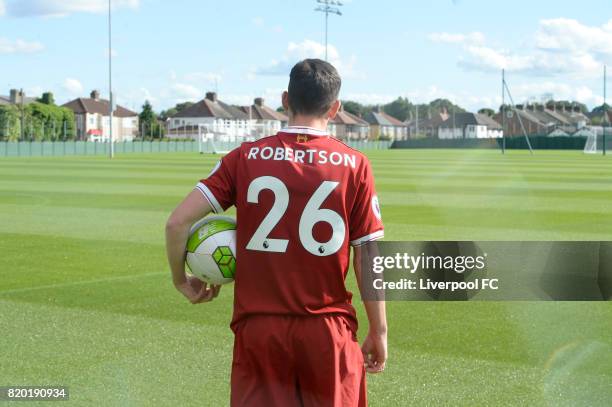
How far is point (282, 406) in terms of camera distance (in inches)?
131

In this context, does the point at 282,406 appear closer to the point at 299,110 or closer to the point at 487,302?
the point at 299,110

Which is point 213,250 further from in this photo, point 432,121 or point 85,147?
point 432,121

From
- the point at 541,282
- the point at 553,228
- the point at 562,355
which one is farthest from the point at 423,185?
the point at 562,355

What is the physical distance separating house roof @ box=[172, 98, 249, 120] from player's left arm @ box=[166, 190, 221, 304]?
133 m

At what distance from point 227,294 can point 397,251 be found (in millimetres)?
4125

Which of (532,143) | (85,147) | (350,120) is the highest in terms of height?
(350,120)

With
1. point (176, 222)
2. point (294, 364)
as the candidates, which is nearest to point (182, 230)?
point (176, 222)

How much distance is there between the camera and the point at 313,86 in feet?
11.0

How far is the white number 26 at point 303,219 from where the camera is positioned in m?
3.29

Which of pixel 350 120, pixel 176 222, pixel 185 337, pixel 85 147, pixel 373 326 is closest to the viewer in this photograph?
pixel 176 222

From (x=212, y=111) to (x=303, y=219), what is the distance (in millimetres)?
133780

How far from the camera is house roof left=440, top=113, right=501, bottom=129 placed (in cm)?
15100

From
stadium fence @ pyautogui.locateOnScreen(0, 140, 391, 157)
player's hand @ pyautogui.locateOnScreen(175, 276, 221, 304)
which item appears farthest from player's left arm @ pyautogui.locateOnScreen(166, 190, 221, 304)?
stadium fence @ pyautogui.locateOnScreen(0, 140, 391, 157)

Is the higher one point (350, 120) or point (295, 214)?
point (350, 120)
